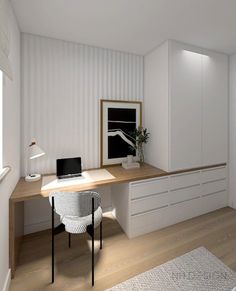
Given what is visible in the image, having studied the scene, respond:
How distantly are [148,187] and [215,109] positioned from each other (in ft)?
5.58

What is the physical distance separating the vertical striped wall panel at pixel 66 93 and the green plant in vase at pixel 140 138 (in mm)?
572

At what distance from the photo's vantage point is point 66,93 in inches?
95.7

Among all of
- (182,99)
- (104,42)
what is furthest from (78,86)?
(182,99)

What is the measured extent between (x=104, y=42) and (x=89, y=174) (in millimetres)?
1858

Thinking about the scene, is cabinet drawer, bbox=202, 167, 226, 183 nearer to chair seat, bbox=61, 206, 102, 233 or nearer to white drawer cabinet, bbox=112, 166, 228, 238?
white drawer cabinet, bbox=112, 166, 228, 238

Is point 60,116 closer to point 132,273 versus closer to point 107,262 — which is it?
point 107,262

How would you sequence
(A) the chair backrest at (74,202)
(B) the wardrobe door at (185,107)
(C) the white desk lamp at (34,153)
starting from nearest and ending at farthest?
1. (A) the chair backrest at (74,202)
2. (C) the white desk lamp at (34,153)
3. (B) the wardrobe door at (185,107)

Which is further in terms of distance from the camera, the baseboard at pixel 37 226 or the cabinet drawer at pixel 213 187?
the cabinet drawer at pixel 213 187

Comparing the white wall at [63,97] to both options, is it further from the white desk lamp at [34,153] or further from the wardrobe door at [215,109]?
the wardrobe door at [215,109]

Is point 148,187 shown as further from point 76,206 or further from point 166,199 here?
point 76,206

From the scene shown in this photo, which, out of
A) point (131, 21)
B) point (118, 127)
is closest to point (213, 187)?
point (118, 127)

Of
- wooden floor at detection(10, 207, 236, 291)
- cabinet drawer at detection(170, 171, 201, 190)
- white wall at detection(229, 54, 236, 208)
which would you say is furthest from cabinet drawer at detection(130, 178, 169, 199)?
white wall at detection(229, 54, 236, 208)

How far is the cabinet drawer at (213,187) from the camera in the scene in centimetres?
275

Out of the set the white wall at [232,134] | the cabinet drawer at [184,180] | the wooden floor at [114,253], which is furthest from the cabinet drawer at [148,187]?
the white wall at [232,134]
